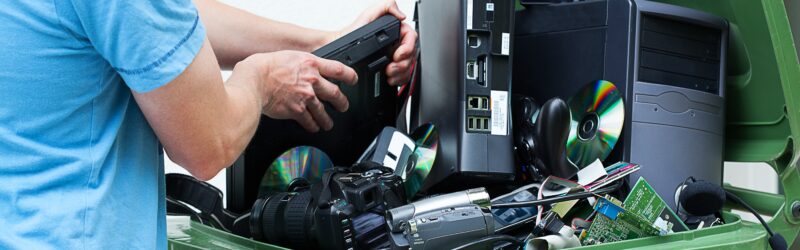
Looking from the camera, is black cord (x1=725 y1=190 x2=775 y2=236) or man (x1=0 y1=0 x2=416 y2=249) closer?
man (x1=0 y1=0 x2=416 y2=249)

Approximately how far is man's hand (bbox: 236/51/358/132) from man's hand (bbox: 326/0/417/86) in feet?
0.35

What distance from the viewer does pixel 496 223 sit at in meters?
1.07

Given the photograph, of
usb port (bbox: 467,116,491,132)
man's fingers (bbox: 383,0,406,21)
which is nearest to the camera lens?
usb port (bbox: 467,116,491,132)

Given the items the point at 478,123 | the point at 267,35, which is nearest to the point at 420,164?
the point at 478,123

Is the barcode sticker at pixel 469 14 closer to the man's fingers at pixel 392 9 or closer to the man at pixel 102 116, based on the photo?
→ the man's fingers at pixel 392 9

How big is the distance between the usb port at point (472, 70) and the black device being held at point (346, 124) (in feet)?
0.49

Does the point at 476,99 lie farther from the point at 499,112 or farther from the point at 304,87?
the point at 304,87

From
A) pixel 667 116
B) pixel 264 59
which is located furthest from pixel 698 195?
pixel 264 59

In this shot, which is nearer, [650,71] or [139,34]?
[139,34]

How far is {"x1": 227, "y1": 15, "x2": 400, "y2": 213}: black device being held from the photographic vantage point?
120 cm

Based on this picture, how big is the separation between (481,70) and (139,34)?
57 cm

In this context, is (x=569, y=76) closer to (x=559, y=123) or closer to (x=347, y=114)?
(x=559, y=123)

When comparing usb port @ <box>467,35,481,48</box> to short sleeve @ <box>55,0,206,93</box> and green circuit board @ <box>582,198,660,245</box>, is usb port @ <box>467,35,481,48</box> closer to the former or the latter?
green circuit board @ <box>582,198,660,245</box>

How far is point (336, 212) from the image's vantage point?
962 mm
